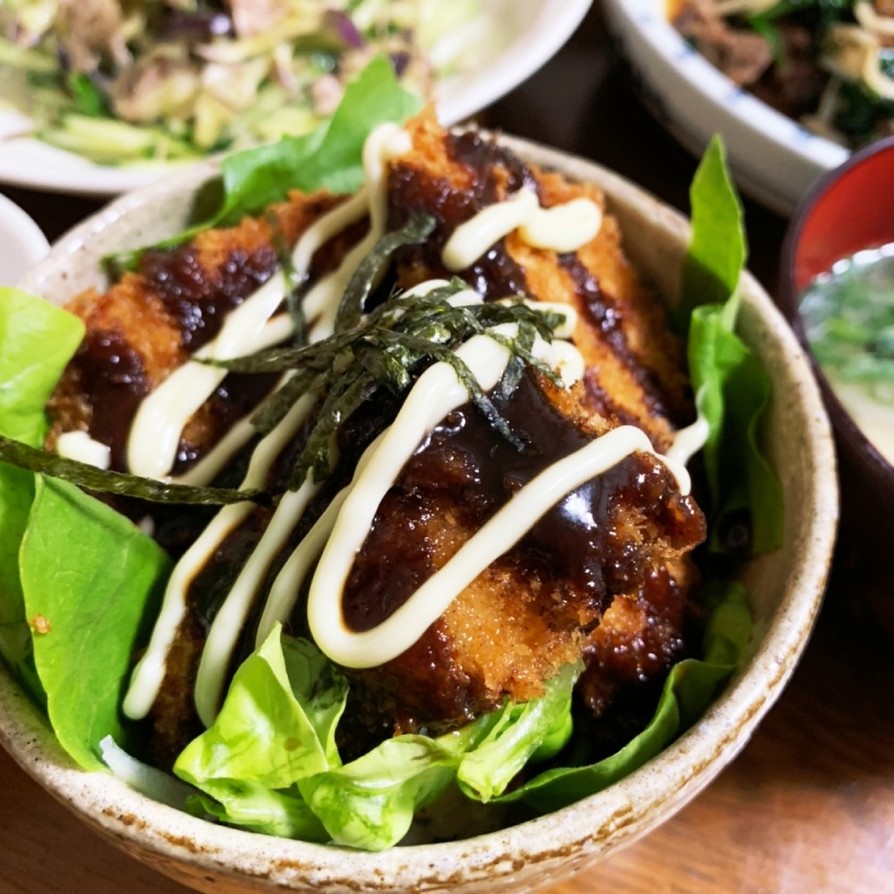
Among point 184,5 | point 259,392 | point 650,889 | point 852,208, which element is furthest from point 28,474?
point 184,5

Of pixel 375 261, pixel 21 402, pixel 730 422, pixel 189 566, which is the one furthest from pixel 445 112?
pixel 189 566

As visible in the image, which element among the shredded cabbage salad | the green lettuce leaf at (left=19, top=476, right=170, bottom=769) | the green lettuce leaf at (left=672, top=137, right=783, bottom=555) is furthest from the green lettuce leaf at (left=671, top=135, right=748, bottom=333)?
the shredded cabbage salad

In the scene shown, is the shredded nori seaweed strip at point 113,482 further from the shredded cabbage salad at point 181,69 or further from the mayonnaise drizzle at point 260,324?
the shredded cabbage salad at point 181,69

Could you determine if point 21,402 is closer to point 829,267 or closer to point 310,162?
point 310,162

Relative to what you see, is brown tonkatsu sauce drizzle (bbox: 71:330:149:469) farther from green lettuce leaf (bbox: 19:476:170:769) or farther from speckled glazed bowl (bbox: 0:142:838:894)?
speckled glazed bowl (bbox: 0:142:838:894)

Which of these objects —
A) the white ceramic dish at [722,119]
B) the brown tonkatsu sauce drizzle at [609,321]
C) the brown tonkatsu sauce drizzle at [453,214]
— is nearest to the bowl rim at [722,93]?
the white ceramic dish at [722,119]

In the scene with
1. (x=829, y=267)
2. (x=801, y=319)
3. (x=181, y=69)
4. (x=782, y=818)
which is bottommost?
(x=782, y=818)
